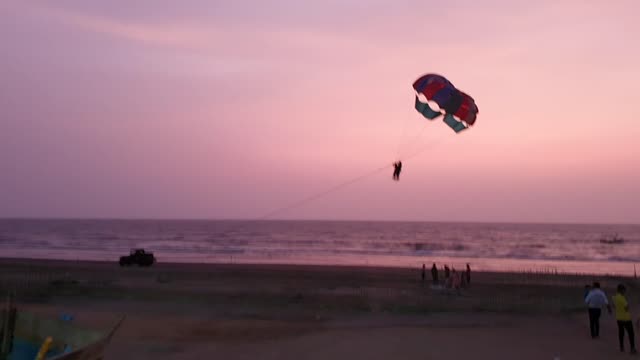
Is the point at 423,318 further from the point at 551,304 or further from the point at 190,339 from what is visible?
the point at 190,339

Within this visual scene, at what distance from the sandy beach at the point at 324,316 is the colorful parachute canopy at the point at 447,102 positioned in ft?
16.9

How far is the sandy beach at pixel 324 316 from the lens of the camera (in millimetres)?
13891

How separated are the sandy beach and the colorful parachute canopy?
5.15 m

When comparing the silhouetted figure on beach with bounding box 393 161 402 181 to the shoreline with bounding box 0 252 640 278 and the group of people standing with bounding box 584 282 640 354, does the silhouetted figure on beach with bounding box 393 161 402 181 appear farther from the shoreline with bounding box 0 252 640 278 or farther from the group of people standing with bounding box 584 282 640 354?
the shoreline with bounding box 0 252 640 278

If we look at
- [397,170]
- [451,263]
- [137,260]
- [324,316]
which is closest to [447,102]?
[397,170]

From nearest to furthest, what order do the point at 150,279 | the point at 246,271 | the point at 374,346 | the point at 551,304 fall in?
1. the point at 374,346
2. the point at 551,304
3. the point at 150,279
4. the point at 246,271

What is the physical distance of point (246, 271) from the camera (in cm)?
3794

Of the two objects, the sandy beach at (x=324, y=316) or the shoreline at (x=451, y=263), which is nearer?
the sandy beach at (x=324, y=316)

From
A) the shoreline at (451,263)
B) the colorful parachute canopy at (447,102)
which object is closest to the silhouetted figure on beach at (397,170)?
the colorful parachute canopy at (447,102)

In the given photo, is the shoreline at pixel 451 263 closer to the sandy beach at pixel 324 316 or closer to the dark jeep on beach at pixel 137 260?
the dark jeep on beach at pixel 137 260

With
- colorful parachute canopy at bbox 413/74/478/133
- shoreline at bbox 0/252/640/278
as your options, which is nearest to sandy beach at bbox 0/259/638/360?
colorful parachute canopy at bbox 413/74/478/133

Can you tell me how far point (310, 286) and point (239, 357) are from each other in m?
15.6

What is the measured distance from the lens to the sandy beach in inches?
547

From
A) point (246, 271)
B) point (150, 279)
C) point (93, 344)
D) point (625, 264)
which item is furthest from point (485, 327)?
point (625, 264)
